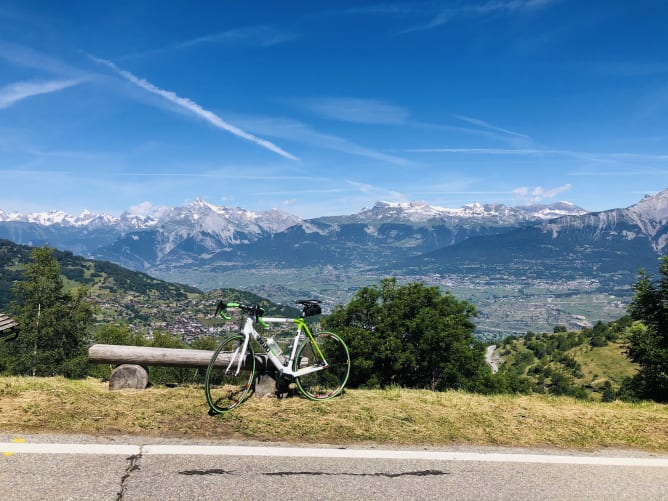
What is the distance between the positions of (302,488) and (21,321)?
1757 inches

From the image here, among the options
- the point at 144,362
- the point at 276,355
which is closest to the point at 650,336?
the point at 276,355

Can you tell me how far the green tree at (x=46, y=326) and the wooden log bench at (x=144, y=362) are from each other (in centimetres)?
3475

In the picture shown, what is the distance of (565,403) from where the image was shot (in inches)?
414

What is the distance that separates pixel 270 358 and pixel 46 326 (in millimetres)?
41375

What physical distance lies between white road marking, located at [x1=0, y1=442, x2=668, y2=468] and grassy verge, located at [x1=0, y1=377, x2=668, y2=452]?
17.3 inches

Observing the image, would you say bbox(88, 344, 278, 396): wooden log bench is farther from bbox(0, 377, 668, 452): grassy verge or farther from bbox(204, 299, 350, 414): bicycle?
bbox(0, 377, 668, 452): grassy verge

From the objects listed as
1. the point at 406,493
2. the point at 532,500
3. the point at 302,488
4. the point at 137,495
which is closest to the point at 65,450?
the point at 137,495


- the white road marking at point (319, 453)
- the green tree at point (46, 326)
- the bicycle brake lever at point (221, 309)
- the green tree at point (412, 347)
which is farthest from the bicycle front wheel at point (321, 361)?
the green tree at point (46, 326)

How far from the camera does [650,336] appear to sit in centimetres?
A: 1655

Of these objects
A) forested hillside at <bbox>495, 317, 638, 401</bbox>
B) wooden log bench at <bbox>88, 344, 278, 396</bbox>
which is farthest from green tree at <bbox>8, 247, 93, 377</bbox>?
forested hillside at <bbox>495, 317, 638, 401</bbox>

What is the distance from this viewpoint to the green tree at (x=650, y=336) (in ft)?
47.2

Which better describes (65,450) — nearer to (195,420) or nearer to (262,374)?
(195,420)

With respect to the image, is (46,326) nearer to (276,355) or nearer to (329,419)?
(276,355)

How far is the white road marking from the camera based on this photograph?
20.4 feet
